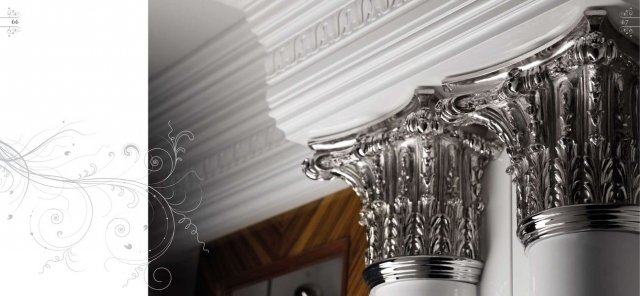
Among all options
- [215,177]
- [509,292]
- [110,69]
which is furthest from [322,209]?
[110,69]

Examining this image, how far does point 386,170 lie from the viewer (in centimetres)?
188

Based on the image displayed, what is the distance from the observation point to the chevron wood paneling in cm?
223

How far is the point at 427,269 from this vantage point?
5.88 ft

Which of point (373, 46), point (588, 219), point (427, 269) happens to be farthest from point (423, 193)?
point (588, 219)

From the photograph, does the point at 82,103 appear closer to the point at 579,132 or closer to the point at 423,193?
the point at 423,193

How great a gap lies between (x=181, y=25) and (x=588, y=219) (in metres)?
1.04

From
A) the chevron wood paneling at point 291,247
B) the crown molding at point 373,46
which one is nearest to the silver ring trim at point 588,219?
the crown molding at point 373,46

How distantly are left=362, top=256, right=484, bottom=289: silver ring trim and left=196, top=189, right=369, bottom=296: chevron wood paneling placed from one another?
335mm

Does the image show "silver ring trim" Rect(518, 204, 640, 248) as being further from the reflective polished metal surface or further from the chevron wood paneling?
the chevron wood paneling

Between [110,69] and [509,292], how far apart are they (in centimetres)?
77

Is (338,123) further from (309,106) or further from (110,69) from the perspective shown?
(110,69)

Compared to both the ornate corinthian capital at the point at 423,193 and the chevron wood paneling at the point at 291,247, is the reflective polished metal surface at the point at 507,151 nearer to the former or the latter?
the ornate corinthian capital at the point at 423,193

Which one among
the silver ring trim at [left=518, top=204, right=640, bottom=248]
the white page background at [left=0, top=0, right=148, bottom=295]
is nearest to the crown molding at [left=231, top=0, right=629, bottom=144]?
the silver ring trim at [left=518, top=204, right=640, bottom=248]

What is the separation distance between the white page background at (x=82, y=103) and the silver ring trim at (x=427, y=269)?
47 centimetres
